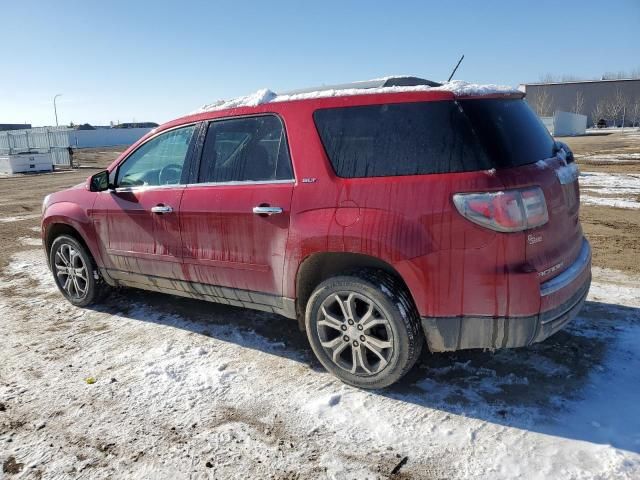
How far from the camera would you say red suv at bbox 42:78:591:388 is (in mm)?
2717

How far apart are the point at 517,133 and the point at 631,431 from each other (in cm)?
175

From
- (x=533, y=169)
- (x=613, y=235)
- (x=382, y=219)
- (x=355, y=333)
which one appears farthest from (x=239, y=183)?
(x=613, y=235)

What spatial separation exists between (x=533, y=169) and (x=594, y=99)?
354ft

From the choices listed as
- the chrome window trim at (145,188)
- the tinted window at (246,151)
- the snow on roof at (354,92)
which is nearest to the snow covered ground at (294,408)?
the chrome window trim at (145,188)

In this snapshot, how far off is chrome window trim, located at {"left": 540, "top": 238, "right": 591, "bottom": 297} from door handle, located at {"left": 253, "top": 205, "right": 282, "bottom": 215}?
1.69 meters

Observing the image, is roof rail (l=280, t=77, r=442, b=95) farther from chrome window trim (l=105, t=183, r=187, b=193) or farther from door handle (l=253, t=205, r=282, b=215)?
chrome window trim (l=105, t=183, r=187, b=193)

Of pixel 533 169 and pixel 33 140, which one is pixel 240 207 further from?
pixel 33 140

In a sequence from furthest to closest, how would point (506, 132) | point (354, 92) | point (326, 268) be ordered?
point (326, 268) < point (354, 92) < point (506, 132)

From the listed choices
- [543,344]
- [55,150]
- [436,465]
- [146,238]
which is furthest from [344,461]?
[55,150]

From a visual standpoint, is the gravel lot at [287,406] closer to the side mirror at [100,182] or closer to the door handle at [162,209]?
the door handle at [162,209]

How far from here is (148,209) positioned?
417 centimetres

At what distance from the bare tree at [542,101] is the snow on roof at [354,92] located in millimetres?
92076

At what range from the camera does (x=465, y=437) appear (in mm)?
2693

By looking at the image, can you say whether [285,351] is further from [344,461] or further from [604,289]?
[604,289]
